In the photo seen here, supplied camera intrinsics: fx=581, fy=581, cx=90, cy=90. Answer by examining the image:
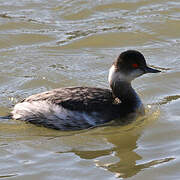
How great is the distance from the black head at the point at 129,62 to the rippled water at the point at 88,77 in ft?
2.80

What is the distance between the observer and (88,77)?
11078mm

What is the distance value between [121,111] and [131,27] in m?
4.90

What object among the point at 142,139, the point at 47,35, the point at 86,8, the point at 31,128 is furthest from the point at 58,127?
the point at 86,8

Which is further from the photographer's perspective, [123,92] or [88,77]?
[88,77]

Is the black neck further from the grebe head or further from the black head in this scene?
the black head

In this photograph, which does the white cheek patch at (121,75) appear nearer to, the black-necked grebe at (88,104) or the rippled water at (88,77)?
the black-necked grebe at (88,104)

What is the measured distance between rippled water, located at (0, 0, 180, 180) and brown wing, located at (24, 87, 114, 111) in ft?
1.31

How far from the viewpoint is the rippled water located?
25.7 feet

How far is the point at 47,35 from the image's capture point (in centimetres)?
1310

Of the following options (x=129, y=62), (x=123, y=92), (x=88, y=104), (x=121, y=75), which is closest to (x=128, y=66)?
(x=129, y=62)

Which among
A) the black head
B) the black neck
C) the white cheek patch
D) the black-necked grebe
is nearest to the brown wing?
the black-necked grebe

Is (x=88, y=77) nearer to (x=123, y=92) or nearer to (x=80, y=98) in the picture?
(x=123, y=92)

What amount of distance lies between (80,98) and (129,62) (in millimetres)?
1030

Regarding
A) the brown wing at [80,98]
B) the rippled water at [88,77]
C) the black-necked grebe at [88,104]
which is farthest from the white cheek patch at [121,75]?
the rippled water at [88,77]
